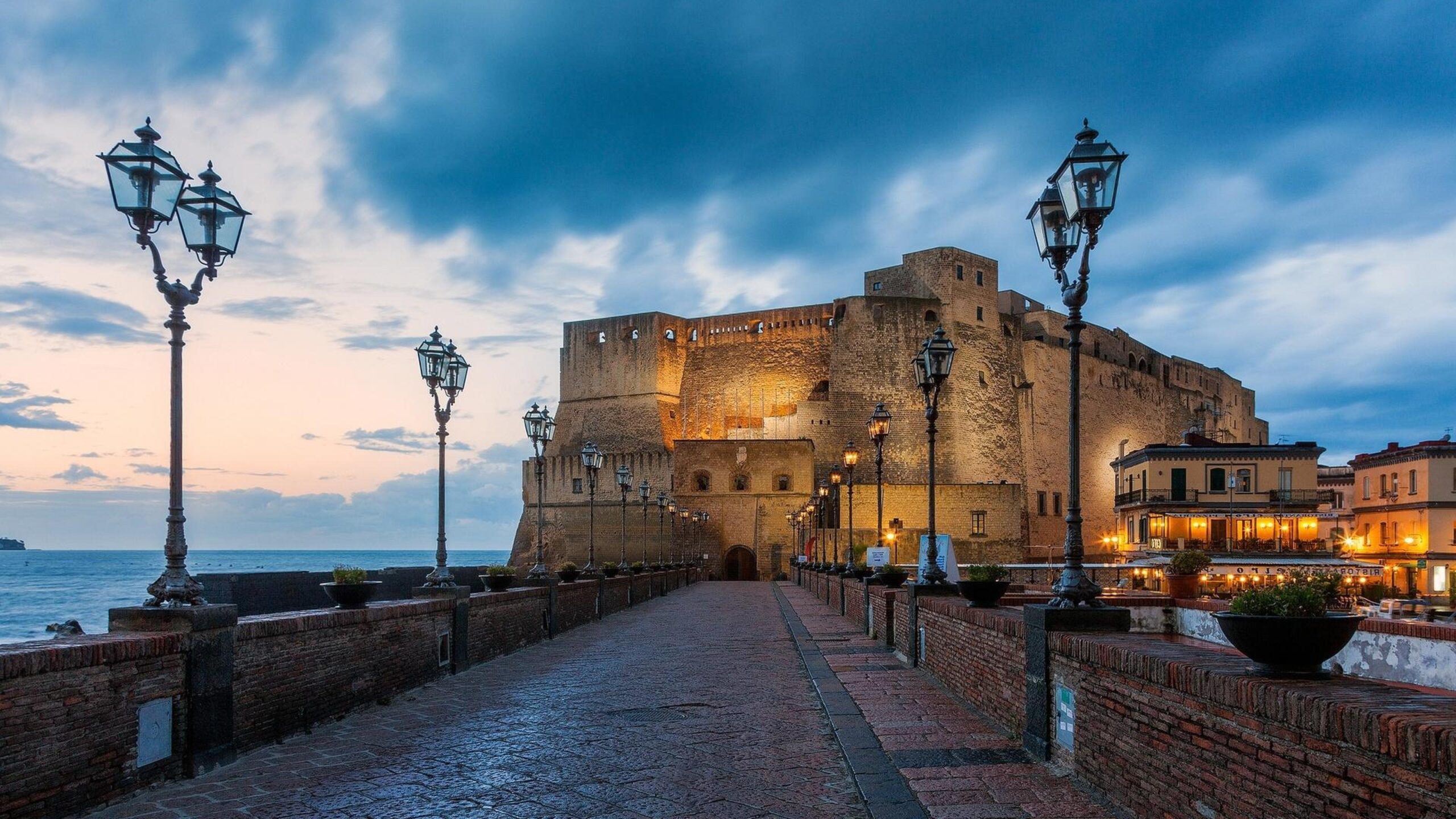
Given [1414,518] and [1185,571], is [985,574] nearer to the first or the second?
[1185,571]

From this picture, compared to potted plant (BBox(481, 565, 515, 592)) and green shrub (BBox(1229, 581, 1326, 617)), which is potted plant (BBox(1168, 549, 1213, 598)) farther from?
green shrub (BBox(1229, 581, 1326, 617))

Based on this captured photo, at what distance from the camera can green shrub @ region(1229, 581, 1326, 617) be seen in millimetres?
4211

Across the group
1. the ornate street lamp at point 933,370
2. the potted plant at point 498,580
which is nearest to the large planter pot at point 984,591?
the ornate street lamp at point 933,370

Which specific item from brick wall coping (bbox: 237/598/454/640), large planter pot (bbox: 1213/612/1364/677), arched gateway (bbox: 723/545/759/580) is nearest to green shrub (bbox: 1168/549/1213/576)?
brick wall coping (bbox: 237/598/454/640)

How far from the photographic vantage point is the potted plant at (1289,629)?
4109 mm

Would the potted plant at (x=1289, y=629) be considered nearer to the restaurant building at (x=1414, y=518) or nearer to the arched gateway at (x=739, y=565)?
the restaurant building at (x=1414, y=518)

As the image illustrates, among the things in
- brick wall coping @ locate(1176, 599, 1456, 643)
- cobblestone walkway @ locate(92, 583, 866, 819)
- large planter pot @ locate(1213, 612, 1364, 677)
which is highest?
large planter pot @ locate(1213, 612, 1364, 677)

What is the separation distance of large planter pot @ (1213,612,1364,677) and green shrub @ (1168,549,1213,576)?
13639 mm

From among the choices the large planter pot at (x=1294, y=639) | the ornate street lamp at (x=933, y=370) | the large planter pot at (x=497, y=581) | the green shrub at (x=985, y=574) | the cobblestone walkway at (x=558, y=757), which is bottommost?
the cobblestone walkway at (x=558, y=757)

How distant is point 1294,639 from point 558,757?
4918 millimetres

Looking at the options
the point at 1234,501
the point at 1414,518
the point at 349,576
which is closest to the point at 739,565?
the point at 1234,501

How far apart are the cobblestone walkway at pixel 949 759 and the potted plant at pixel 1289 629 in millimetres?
1502

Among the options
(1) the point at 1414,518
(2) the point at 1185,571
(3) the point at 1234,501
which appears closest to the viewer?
(2) the point at 1185,571

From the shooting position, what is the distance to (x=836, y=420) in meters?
62.0
